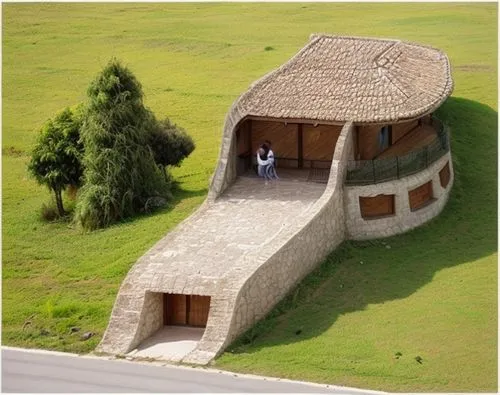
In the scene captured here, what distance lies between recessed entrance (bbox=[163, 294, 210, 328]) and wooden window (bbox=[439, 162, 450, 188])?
42.4ft

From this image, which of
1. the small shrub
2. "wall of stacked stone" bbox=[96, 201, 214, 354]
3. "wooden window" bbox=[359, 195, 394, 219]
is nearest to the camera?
"wall of stacked stone" bbox=[96, 201, 214, 354]

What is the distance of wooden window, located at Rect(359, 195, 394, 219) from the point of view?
45.7m

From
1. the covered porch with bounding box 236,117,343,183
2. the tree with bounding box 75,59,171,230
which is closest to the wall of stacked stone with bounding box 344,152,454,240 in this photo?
the covered porch with bounding box 236,117,343,183

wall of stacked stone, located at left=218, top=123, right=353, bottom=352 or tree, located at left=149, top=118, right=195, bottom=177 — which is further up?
tree, located at left=149, top=118, right=195, bottom=177

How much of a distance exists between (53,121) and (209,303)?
45.3 feet

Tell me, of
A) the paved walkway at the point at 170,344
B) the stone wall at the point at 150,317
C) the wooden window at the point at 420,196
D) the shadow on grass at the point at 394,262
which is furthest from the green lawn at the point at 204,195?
the paved walkway at the point at 170,344

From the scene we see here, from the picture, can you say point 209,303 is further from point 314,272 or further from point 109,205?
point 109,205

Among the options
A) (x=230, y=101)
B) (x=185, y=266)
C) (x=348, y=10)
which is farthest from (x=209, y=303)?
(x=348, y=10)

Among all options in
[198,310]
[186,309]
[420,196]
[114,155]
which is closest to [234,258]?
[198,310]

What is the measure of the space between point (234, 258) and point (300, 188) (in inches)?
255

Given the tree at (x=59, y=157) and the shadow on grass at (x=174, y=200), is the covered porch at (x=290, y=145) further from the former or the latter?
the tree at (x=59, y=157)

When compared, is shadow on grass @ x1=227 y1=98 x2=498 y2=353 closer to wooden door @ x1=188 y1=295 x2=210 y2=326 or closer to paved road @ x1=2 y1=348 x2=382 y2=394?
wooden door @ x1=188 y1=295 x2=210 y2=326

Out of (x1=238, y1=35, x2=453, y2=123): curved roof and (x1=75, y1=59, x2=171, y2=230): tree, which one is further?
(x1=75, y1=59, x2=171, y2=230): tree

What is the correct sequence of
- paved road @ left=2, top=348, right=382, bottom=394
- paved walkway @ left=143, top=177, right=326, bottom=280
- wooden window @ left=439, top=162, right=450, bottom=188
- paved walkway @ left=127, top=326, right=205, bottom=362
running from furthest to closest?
wooden window @ left=439, top=162, right=450, bottom=188, paved walkway @ left=143, top=177, right=326, bottom=280, paved walkway @ left=127, top=326, right=205, bottom=362, paved road @ left=2, top=348, right=382, bottom=394
